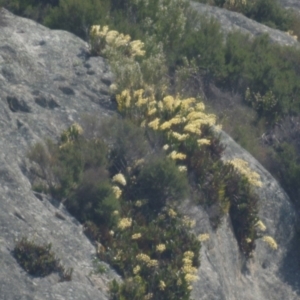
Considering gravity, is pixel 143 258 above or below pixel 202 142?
below

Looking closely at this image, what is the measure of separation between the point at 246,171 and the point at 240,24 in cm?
928

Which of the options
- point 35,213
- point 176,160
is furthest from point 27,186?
point 176,160

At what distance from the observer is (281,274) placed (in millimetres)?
16156

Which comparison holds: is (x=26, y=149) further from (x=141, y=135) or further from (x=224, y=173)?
(x=224, y=173)

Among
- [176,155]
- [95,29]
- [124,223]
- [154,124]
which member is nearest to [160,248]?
[124,223]

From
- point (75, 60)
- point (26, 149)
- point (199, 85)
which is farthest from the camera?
point (199, 85)

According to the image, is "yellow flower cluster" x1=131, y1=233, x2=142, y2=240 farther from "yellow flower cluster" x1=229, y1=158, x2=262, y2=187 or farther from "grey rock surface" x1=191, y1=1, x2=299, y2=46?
"grey rock surface" x1=191, y1=1, x2=299, y2=46

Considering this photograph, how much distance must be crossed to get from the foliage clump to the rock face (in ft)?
0.30

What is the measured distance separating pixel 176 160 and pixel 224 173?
0.94 m

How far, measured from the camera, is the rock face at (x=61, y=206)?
1143cm

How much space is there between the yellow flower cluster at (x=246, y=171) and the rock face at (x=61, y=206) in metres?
0.48

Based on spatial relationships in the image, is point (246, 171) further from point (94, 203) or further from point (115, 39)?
point (115, 39)

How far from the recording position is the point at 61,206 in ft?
42.8

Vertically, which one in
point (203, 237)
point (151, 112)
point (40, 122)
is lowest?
point (203, 237)
